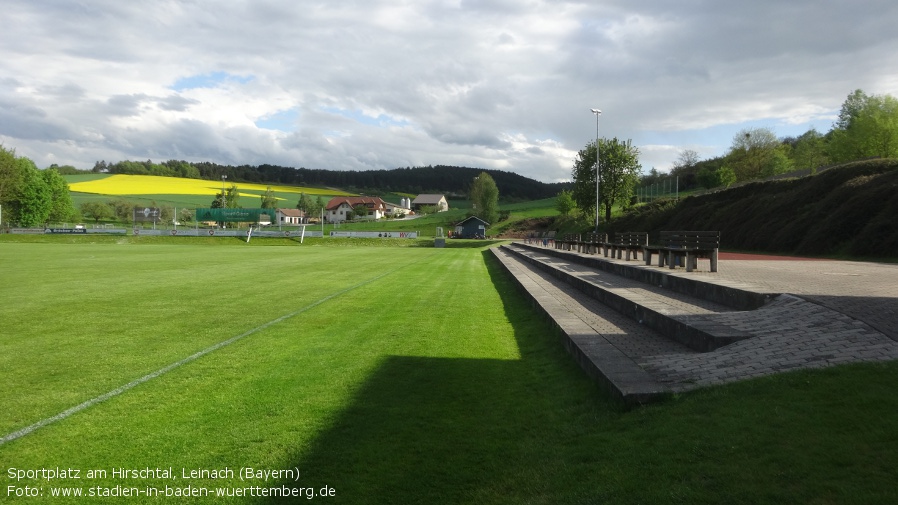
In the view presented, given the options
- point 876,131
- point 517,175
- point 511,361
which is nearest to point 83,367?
point 511,361

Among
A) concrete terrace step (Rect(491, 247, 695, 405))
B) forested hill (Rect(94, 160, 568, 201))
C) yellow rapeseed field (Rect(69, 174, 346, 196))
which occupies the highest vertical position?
forested hill (Rect(94, 160, 568, 201))

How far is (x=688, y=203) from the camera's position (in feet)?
171

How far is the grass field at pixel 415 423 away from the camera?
3.48 meters

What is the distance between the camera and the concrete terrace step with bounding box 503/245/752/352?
6477 mm

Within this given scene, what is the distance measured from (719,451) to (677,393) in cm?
119

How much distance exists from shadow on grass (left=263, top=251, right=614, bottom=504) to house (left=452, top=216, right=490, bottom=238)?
87.7m

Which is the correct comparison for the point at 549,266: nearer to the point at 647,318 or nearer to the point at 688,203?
the point at 647,318

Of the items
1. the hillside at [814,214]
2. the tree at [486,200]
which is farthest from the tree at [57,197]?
the hillside at [814,214]

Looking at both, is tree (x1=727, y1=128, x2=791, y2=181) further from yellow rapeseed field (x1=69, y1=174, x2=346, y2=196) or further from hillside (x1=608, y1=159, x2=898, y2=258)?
yellow rapeseed field (x1=69, y1=174, x2=346, y2=196)

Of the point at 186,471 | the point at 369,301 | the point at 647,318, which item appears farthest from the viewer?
the point at 369,301

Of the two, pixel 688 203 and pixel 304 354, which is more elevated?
pixel 688 203

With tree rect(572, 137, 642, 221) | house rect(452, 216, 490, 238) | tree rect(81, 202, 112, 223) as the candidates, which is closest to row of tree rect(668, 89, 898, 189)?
tree rect(572, 137, 642, 221)

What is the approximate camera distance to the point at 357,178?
7495 inches

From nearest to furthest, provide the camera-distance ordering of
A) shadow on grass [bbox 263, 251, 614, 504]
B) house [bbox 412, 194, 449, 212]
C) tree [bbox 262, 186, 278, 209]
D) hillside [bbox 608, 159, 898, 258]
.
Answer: shadow on grass [bbox 263, 251, 614, 504]
hillside [bbox 608, 159, 898, 258]
tree [bbox 262, 186, 278, 209]
house [bbox 412, 194, 449, 212]
